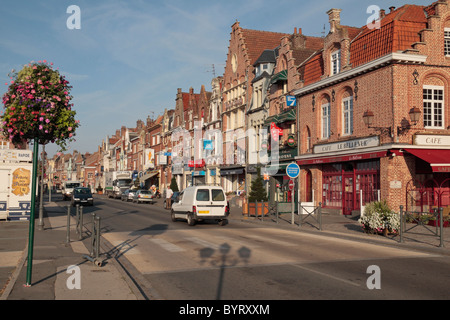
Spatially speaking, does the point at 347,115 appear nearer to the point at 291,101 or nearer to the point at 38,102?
the point at 291,101

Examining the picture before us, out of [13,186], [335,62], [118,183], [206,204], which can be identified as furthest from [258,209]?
[118,183]

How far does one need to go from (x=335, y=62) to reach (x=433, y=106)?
22.8 ft

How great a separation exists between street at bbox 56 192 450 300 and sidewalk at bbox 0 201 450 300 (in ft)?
1.80

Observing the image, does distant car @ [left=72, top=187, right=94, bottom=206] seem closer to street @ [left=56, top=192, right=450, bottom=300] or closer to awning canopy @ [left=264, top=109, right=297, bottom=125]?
awning canopy @ [left=264, top=109, right=297, bottom=125]

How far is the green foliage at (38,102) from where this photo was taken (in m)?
8.94

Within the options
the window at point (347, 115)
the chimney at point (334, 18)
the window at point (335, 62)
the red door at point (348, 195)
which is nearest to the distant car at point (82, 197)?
the red door at point (348, 195)

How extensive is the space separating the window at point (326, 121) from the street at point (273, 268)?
500 inches

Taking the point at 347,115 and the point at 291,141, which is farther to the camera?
the point at 291,141

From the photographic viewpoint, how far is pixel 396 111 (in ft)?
72.5

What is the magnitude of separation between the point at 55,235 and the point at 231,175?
2941cm

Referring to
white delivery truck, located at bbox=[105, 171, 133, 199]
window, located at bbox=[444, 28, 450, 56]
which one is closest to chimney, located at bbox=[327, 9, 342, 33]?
window, located at bbox=[444, 28, 450, 56]

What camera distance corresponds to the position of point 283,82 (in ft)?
112

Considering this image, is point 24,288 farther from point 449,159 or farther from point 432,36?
point 432,36

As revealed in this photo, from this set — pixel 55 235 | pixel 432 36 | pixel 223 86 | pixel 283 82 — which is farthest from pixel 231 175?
pixel 55 235
